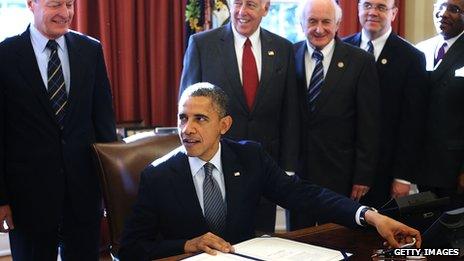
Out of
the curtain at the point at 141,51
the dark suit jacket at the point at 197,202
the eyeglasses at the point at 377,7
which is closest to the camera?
the dark suit jacket at the point at 197,202

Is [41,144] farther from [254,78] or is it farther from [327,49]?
[327,49]

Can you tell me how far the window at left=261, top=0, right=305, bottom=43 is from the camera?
14.2 ft

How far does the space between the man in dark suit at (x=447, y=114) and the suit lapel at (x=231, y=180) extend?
115 centimetres

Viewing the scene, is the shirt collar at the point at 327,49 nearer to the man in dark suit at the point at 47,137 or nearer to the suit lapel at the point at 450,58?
the suit lapel at the point at 450,58

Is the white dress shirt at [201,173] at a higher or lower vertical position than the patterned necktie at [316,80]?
lower

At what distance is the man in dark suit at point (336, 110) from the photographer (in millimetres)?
2631

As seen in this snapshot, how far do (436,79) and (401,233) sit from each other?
47.7 inches

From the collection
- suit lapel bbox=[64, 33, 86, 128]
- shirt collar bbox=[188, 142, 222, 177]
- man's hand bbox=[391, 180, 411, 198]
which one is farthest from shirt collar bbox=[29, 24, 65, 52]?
man's hand bbox=[391, 180, 411, 198]

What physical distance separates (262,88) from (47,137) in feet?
3.16

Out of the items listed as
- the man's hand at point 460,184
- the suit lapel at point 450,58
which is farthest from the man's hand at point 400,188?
the suit lapel at point 450,58

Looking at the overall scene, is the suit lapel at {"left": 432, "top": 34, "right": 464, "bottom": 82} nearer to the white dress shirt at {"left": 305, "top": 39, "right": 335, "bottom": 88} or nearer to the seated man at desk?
the white dress shirt at {"left": 305, "top": 39, "right": 335, "bottom": 88}

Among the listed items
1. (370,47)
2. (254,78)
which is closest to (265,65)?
(254,78)

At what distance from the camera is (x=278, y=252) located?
158 cm

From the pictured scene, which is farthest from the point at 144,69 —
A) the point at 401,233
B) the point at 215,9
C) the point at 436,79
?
the point at 401,233
